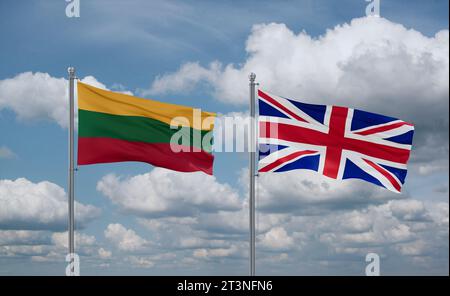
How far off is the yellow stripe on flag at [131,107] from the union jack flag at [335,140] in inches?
107

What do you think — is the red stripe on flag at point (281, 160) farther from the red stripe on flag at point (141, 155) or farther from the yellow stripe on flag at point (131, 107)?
the yellow stripe on flag at point (131, 107)

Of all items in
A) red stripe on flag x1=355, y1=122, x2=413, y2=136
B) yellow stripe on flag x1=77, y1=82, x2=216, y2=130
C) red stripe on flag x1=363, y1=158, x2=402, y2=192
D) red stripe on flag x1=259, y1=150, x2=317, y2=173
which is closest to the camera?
yellow stripe on flag x1=77, y1=82, x2=216, y2=130

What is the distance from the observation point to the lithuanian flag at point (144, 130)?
26.8 metres

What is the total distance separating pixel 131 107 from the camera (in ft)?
88.9

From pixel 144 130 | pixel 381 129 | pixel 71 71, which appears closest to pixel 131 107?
pixel 144 130

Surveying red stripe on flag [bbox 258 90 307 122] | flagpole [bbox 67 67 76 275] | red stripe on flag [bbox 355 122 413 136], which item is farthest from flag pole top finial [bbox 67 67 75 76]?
red stripe on flag [bbox 355 122 413 136]

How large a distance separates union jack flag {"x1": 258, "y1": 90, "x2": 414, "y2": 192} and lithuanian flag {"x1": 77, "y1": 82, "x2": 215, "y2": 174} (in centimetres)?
256

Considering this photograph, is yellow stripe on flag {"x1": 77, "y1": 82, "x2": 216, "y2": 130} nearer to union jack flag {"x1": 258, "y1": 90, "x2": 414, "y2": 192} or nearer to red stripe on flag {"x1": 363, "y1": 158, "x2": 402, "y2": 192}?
union jack flag {"x1": 258, "y1": 90, "x2": 414, "y2": 192}

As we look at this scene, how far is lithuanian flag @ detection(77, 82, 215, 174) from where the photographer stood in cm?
2683

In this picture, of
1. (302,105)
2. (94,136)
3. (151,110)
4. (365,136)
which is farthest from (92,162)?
(365,136)
